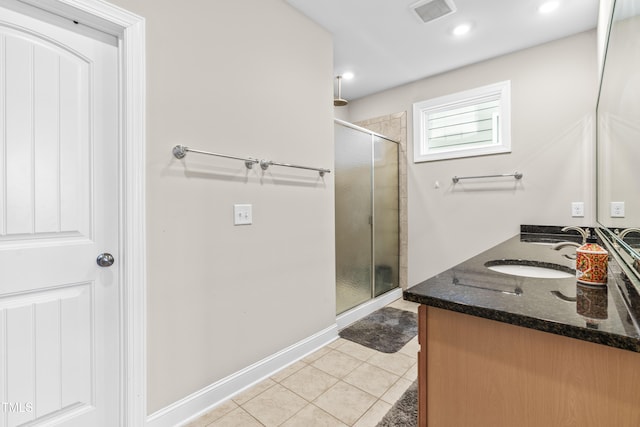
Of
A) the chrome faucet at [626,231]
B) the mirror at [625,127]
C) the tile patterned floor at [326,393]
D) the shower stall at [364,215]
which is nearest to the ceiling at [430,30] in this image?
the shower stall at [364,215]

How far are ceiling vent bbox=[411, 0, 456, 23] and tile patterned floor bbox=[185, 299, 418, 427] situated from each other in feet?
8.33

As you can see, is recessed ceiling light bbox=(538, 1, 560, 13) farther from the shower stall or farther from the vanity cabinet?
the vanity cabinet

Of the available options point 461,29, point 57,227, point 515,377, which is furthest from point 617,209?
point 57,227

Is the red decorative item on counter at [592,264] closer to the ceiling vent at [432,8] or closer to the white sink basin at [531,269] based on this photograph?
the white sink basin at [531,269]

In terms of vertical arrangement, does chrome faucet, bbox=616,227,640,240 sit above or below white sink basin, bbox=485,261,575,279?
above

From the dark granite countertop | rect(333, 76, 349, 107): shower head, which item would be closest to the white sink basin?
the dark granite countertop

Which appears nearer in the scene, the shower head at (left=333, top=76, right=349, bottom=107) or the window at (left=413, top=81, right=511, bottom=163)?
the window at (left=413, top=81, right=511, bottom=163)

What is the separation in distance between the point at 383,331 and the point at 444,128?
225 centimetres

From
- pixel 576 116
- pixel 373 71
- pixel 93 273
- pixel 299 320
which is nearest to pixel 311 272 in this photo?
pixel 299 320

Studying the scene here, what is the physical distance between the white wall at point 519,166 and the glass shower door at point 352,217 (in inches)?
27.7

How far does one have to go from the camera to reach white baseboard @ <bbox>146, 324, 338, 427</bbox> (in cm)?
145

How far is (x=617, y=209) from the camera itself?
4.11 feet

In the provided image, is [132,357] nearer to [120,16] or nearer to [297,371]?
[297,371]

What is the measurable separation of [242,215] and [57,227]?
0.84 m
